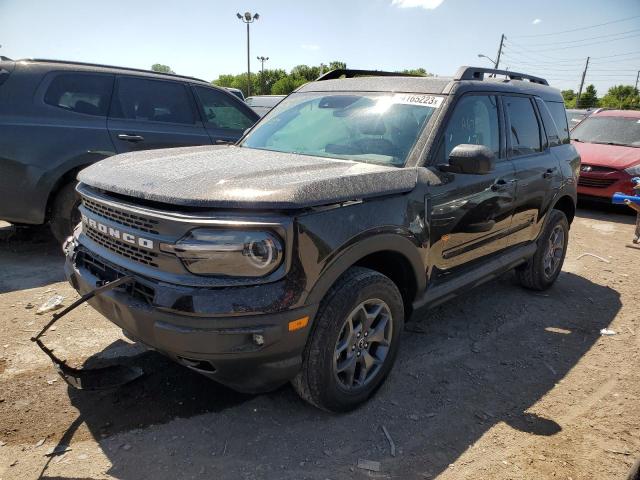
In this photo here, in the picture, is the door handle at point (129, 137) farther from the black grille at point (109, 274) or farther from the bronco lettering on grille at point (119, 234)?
the black grille at point (109, 274)

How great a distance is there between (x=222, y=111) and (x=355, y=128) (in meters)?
3.33

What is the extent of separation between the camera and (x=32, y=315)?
3777mm

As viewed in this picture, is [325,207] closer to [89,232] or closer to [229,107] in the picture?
[89,232]

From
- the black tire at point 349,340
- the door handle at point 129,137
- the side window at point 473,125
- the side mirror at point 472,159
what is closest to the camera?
the black tire at point 349,340

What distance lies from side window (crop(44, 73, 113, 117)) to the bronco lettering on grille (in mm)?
2589

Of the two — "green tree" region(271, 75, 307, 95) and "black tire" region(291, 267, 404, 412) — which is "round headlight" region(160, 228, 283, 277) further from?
"green tree" region(271, 75, 307, 95)

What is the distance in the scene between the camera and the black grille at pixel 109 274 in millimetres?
2245

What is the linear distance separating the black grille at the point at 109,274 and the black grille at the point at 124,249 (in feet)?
0.29

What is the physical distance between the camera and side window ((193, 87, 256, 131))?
599 cm

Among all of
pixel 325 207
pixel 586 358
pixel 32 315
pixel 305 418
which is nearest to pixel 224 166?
pixel 325 207

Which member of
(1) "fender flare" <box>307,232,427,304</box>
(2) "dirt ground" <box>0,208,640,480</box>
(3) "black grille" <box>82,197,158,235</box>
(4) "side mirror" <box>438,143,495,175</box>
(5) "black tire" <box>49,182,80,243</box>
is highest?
(4) "side mirror" <box>438,143,495,175</box>

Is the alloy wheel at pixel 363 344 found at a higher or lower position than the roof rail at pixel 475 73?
lower

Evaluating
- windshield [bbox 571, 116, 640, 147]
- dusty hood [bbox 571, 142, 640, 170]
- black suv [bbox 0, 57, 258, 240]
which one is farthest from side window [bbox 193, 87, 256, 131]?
windshield [bbox 571, 116, 640, 147]

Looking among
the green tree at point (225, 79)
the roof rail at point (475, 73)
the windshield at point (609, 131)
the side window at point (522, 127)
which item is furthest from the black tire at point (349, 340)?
the green tree at point (225, 79)
